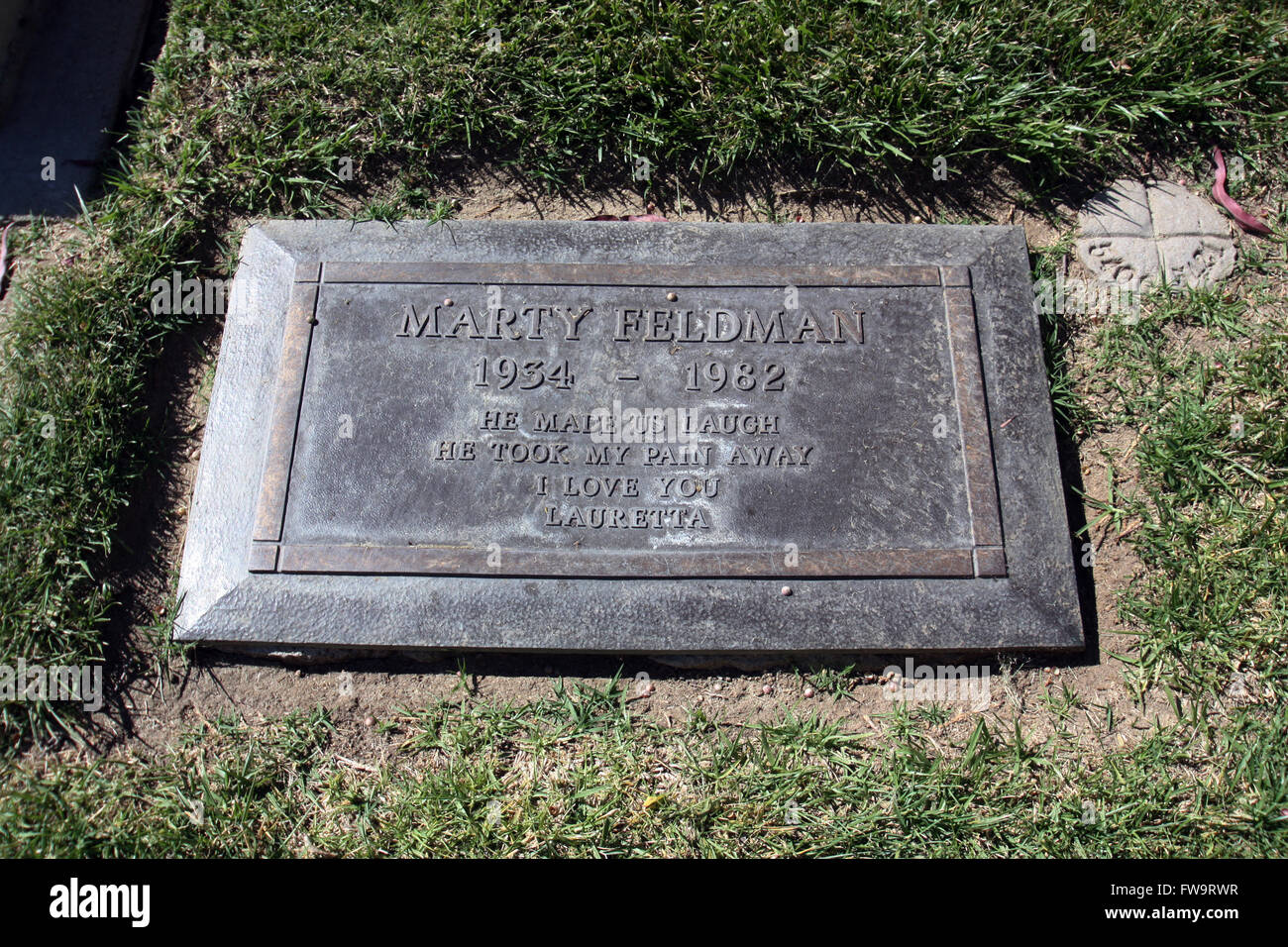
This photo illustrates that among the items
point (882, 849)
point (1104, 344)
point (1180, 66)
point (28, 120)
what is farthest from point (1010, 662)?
point (28, 120)

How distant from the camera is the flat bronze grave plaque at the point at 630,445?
2.44 metres

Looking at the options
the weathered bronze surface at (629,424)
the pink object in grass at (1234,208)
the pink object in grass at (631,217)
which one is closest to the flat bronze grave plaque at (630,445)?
the weathered bronze surface at (629,424)

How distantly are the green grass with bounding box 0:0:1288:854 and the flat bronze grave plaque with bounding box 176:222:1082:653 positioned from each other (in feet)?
1.10

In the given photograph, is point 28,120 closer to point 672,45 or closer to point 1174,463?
point 672,45

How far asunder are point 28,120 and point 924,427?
345 centimetres

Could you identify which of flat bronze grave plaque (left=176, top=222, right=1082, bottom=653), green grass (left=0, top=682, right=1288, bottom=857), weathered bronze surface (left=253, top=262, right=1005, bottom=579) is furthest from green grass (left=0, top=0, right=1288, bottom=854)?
weathered bronze surface (left=253, top=262, right=1005, bottom=579)

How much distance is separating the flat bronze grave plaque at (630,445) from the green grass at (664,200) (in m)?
0.33

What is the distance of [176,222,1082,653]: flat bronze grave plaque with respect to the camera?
96.2 inches

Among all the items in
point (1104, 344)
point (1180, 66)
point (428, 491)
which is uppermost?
point (1180, 66)

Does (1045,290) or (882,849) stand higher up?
(1045,290)

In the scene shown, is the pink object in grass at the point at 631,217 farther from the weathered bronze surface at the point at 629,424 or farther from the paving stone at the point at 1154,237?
the paving stone at the point at 1154,237

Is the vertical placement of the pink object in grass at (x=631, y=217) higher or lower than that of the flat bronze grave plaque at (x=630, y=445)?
higher

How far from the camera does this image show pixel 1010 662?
2.60 metres
